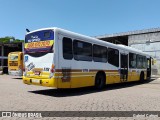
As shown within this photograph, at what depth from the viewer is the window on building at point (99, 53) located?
45.4 ft

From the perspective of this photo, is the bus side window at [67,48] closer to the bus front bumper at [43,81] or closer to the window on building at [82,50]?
the window on building at [82,50]

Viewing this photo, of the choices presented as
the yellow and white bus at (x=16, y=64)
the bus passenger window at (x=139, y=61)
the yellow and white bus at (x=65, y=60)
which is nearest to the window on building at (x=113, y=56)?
the yellow and white bus at (x=65, y=60)

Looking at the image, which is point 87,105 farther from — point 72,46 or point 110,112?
point 72,46

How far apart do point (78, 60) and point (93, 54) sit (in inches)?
59.8

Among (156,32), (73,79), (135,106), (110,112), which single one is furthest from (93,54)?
(156,32)

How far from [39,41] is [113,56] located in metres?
5.69

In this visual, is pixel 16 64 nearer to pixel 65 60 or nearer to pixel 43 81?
pixel 43 81

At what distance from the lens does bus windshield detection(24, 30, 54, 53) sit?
1137 cm

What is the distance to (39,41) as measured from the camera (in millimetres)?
11977

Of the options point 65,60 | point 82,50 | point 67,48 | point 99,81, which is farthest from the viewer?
point 99,81

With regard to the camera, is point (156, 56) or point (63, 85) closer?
point (63, 85)

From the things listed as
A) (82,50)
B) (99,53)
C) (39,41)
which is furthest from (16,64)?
(82,50)

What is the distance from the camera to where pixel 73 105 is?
8.85 meters

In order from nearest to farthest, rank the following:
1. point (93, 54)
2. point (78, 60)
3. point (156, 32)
Answer: 1. point (78, 60)
2. point (93, 54)
3. point (156, 32)
